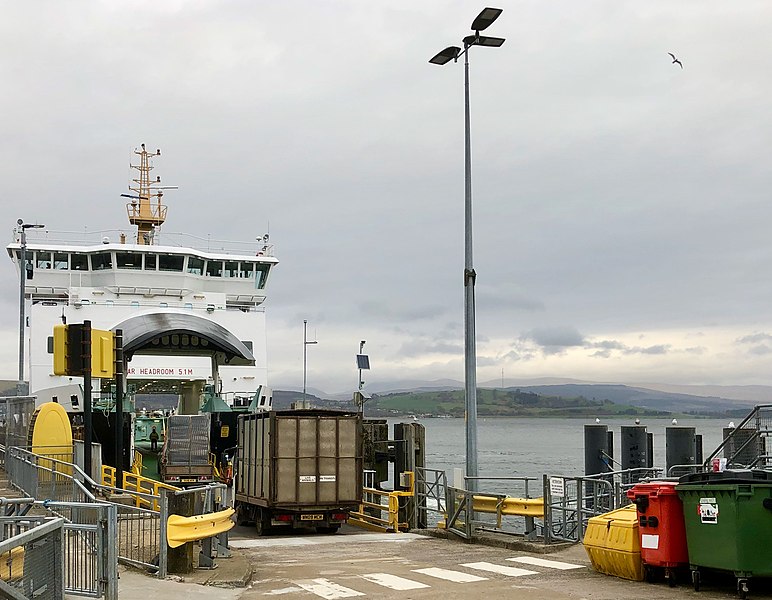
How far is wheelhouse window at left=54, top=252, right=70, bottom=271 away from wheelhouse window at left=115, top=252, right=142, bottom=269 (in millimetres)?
2232

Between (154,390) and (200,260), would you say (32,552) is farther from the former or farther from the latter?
(154,390)

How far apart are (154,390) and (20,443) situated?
23620 mm

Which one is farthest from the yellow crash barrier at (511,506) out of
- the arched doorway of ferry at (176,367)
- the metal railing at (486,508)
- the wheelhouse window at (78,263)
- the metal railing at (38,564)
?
the wheelhouse window at (78,263)

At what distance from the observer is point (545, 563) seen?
13773 millimetres

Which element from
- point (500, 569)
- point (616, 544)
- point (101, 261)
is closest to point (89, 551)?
point (500, 569)

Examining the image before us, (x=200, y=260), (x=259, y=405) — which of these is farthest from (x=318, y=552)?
(x=200, y=260)

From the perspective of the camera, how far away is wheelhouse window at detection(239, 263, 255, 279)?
138 feet

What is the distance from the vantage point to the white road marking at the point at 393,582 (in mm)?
11484

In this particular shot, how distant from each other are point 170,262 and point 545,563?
2933 centimetres

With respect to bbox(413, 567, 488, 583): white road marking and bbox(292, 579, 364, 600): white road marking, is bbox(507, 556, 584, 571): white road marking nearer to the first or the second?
bbox(413, 567, 488, 583): white road marking

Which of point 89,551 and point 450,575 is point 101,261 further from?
point 89,551

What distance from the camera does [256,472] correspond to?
21.9 meters

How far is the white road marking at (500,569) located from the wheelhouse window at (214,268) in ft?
95.3

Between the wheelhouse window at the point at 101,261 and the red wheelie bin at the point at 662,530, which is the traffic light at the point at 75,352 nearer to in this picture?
the red wheelie bin at the point at 662,530
